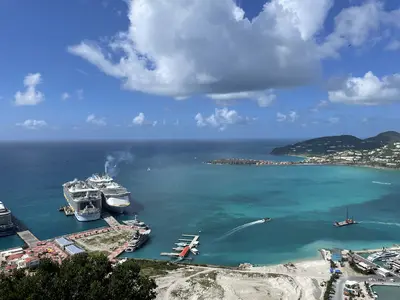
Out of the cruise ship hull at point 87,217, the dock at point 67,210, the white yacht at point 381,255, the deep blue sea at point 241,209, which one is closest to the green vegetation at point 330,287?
the deep blue sea at point 241,209

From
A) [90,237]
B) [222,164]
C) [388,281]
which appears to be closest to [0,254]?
[90,237]

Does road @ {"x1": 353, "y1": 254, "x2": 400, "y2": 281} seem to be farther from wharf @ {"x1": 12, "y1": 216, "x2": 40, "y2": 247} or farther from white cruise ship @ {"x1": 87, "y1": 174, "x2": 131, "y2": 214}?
wharf @ {"x1": 12, "y1": 216, "x2": 40, "y2": 247}

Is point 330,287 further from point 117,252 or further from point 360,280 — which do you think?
point 117,252

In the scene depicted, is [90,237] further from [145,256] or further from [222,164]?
[222,164]

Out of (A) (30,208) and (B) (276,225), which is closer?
(B) (276,225)

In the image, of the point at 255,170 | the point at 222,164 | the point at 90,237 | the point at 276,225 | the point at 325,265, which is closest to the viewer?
the point at 325,265

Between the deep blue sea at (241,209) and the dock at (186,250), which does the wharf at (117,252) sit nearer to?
the deep blue sea at (241,209)

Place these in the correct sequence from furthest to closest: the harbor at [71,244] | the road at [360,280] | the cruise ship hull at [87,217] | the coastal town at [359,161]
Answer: the coastal town at [359,161]
the cruise ship hull at [87,217]
the harbor at [71,244]
the road at [360,280]
